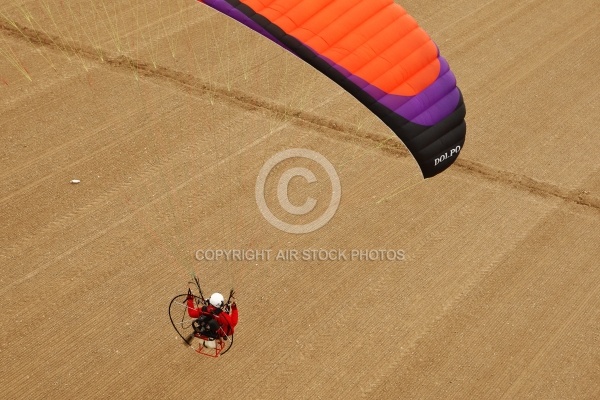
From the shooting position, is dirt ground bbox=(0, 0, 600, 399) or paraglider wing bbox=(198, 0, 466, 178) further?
dirt ground bbox=(0, 0, 600, 399)

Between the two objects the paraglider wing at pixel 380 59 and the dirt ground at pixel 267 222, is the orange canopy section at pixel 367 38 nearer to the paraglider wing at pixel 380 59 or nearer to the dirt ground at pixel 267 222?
the paraglider wing at pixel 380 59

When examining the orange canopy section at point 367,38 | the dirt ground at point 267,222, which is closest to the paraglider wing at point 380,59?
the orange canopy section at point 367,38

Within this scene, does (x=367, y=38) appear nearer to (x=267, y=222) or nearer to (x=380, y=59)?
(x=380, y=59)

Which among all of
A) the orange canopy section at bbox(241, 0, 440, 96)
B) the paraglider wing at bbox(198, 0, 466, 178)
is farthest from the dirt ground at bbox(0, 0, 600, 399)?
the orange canopy section at bbox(241, 0, 440, 96)

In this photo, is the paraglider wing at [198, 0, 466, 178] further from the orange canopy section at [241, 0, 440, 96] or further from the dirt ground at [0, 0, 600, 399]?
the dirt ground at [0, 0, 600, 399]

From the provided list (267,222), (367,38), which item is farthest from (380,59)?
(267,222)

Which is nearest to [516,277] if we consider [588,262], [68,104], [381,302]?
[588,262]

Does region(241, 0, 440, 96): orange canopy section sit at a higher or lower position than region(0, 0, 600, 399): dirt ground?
higher
